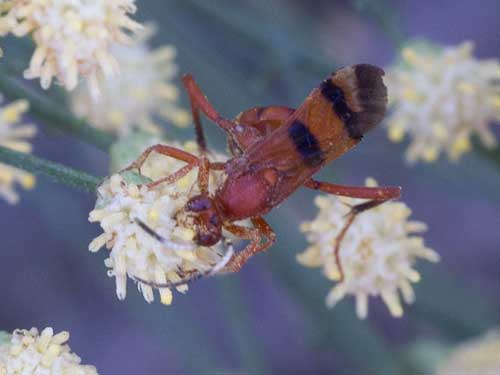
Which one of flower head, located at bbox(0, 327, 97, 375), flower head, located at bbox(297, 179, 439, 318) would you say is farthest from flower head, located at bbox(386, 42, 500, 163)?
flower head, located at bbox(0, 327, 97, 375)

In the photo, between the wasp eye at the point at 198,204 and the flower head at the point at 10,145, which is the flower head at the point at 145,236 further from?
the flower head at the point at 10,145

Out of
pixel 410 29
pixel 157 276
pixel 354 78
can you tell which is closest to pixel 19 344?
pixel 157 276

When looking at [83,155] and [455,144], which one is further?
[83,155]

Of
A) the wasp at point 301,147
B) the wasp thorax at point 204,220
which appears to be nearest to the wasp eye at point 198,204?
the wasp thorax at point 204,220

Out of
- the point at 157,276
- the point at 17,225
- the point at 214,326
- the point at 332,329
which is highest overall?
the point at 17,225

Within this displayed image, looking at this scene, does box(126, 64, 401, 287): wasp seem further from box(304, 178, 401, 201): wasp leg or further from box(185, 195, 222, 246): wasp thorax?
box(185, 195, 222, 246): wasp thorax

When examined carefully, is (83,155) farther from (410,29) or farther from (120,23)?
(120,23)

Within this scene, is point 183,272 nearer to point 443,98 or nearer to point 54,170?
point 54,170
